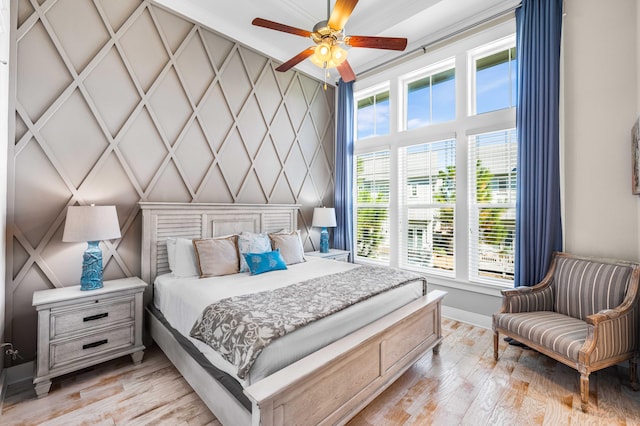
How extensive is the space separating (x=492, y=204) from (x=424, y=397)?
2.23 metres

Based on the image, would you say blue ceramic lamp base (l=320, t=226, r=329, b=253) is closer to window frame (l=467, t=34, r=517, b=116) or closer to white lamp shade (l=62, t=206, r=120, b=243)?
window frame (l=467, t=34, r=517, b=116)

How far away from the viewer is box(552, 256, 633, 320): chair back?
2.28 metres

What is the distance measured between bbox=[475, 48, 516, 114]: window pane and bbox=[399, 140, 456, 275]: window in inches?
22.7

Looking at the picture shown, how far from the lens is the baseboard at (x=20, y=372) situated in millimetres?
2197

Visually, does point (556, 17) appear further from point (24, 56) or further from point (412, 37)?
point (24, 56)

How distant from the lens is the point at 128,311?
2416 mm

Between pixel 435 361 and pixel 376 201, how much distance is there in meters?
2.44

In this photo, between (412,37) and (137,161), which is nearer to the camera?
(137,161)

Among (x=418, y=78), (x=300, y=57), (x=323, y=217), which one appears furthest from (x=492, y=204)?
(x=300, y=57)

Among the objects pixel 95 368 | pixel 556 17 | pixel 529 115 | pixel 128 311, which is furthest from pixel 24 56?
pixel 556 17

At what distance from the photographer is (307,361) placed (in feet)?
5.04

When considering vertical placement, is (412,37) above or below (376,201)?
above

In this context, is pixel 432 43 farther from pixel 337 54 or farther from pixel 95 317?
pixel 95 317

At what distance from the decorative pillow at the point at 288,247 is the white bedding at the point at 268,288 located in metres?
0.17
